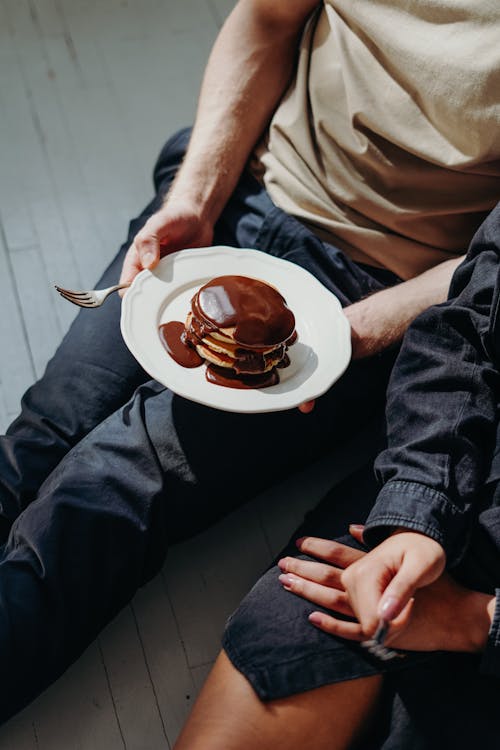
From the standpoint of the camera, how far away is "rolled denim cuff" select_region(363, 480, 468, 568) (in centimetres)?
106

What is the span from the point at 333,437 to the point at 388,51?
559 millimetres

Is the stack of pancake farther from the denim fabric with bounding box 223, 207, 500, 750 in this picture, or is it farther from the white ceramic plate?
the denim fabric with bounding box 223, 207, 500, 750

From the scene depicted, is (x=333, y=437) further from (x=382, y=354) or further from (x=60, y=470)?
(x=60, y=470)

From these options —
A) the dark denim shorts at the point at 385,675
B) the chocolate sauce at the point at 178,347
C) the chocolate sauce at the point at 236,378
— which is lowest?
the dark denim shorts at the point at 385,675

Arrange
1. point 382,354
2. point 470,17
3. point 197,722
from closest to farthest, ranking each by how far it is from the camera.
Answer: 1. point 197,722
2. point 470,17
3. point 382,354

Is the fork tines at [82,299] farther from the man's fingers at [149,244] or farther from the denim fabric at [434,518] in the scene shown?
the denim fabric at [434,518]

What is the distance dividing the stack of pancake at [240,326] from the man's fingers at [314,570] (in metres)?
0.25

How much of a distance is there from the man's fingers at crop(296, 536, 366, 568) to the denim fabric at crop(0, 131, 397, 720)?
161 millimetres

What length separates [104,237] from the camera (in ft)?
→ 5.97

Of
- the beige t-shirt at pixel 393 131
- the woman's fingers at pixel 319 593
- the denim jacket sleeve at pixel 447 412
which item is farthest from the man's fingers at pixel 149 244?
the woman's fingers at pixel 319 593

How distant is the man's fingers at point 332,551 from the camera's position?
1137 millimetres

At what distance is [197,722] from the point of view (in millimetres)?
1047

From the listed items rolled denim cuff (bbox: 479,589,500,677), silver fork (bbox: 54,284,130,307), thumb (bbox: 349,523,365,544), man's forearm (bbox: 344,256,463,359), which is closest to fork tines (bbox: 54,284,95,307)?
silver fork (bbox: 54,284,130,307)

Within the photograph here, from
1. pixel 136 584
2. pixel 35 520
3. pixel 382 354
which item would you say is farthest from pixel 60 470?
pixel 382 354
